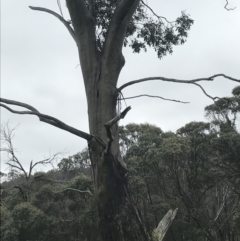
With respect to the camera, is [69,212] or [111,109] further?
[69,212]

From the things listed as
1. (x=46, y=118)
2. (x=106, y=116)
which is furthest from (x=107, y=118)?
(x=46, y=118)

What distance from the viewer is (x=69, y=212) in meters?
22.1

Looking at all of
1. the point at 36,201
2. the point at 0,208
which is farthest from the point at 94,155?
the point at 36,201

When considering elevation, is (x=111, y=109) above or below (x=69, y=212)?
below

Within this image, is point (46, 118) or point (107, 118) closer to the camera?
point (46, 118)

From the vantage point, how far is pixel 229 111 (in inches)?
756

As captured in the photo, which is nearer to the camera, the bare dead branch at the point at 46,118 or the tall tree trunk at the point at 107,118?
the bare dead branch at the point at 46,118

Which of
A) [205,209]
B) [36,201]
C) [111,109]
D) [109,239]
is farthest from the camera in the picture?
[36,201]

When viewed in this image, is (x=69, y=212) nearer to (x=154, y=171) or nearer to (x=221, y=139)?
(x=154, y=171)

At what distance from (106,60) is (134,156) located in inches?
591

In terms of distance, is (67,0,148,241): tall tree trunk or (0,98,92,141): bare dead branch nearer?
(0,98,92,141): bare dead branch

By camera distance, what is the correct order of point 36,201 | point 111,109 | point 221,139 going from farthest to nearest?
point 36,201 < point 221,139 < point 111,109

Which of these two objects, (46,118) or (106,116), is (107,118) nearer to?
(106,116)

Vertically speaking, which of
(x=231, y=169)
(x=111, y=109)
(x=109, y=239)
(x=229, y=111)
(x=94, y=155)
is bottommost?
(x=109, y=239)
